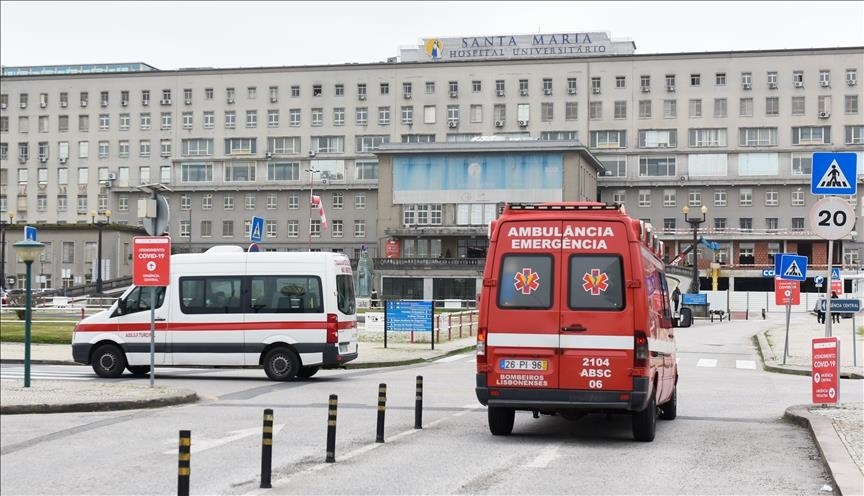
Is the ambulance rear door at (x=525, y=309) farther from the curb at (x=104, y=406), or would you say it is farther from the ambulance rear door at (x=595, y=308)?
the curb at (x=104, y=406)

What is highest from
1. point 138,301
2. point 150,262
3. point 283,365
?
point 150,262

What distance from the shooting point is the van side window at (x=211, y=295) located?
77.5ft

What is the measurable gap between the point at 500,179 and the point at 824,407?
3400 inches

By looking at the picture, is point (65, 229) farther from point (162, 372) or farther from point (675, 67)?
point (162, 372)

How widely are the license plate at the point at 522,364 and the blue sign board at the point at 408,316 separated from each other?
23777 millimetres

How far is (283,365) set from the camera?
2336cm

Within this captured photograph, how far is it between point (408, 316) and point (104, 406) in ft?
71.6

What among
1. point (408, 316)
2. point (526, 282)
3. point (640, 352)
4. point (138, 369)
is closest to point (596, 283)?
point (526, 282)

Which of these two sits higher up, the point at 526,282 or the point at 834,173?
the point at 834,173

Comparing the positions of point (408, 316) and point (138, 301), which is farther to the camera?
point (408, 316)

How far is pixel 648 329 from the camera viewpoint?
1365 centimetres

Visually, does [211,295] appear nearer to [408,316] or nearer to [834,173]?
[834,173]

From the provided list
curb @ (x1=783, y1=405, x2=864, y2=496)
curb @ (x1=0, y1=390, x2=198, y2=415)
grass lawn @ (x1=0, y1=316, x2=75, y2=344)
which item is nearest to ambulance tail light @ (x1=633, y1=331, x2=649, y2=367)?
curb @ (x1=783, y1=405, x2=864, y2=496)

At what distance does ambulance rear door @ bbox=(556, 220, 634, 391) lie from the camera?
13594 millimetres
